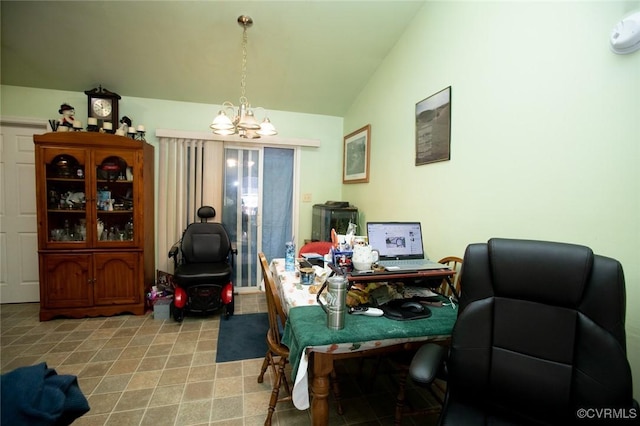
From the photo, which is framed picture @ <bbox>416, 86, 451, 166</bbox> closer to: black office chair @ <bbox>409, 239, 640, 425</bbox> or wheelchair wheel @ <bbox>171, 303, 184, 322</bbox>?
black office chair @ <bbox>409, 239, 640, 425</bbox>

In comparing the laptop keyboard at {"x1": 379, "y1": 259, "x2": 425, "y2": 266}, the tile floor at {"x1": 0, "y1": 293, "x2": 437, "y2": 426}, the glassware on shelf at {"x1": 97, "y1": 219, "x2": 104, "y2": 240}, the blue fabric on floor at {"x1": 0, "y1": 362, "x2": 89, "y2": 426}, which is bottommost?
the tile floor at {"x1": 0, "y1": 293, "x2": 437, "y2": 426}

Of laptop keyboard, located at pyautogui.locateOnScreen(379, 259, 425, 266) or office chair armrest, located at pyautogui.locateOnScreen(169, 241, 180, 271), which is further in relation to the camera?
office chair armrest, located at pyautogui.locateOnScreen(169, 241, 180, 271)

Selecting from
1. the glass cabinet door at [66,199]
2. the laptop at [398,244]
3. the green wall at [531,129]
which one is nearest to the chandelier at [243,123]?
the laptop at [398,244]

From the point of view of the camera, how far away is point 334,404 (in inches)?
72.2

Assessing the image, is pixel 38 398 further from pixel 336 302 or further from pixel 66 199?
pixel 66 199

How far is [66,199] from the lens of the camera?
303cm

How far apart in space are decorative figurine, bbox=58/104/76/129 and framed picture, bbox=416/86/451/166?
3.55 m

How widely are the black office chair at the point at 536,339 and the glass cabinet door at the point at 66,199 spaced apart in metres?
3.57

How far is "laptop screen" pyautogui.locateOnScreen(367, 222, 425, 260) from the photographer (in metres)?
1.81

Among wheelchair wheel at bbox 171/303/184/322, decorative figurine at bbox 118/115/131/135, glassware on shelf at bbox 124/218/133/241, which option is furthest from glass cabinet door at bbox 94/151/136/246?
wheelchair wheel at bbox 171/303/184/322

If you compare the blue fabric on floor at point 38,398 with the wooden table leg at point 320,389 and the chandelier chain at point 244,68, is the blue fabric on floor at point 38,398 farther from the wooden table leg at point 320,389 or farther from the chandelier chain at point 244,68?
the chandelier chain at point 244,68

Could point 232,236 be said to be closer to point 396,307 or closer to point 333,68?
point 333,68

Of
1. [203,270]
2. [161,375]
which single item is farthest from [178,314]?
[161,375]

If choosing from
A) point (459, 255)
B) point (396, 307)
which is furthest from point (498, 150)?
point (396, 307)
